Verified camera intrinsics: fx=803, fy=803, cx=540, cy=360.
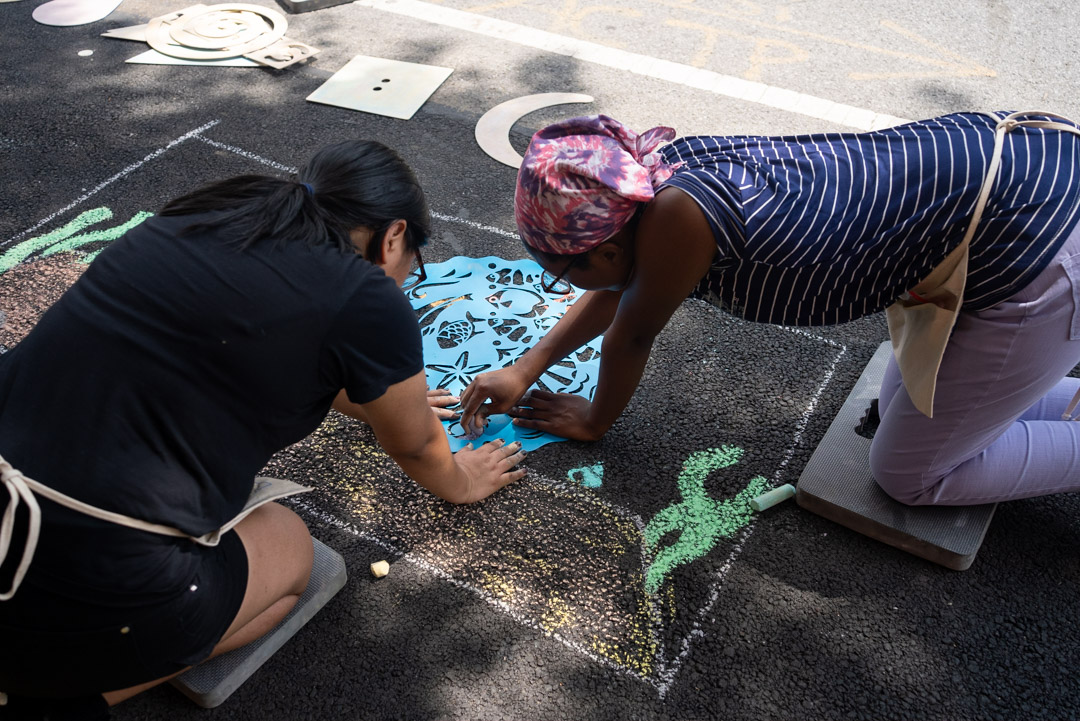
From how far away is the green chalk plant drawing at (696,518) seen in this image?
224cm

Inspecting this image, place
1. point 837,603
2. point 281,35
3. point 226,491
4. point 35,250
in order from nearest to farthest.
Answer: point 226,491
point 837,603
point 35,250
point 281,35

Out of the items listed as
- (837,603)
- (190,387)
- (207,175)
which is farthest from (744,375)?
(207,175)

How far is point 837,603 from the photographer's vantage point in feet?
7.04

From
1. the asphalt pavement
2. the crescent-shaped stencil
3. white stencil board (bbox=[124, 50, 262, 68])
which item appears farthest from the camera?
white stencil board (bbox=[124, 50, 262, 68])

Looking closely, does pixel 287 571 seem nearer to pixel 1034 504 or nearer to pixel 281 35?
pixel 1034 504

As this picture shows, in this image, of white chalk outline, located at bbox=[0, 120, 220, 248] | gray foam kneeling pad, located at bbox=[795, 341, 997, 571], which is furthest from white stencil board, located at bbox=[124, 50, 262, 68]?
gray foam kneeling pad, located at bbox=[795, 341, 997, 571]

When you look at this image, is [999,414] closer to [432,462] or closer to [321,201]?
[432,462]

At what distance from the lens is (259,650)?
1978 millimetres

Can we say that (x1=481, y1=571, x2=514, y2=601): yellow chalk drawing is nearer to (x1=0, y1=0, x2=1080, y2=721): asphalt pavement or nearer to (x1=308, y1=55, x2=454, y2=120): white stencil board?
(x1=0, y1=0, x2=1080, y2=721): asphalt pavement

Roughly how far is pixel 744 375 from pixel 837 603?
90 centimetres

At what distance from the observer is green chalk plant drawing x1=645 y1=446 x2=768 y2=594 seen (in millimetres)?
2238

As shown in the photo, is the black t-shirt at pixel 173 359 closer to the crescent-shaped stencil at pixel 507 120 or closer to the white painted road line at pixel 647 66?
the crescent-shaped stencil at pixel 507 120

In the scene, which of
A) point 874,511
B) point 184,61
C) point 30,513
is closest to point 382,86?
point 184,61

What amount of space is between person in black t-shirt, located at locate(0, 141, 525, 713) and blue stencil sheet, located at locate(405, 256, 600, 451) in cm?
100
